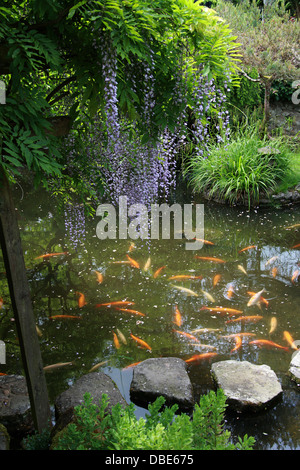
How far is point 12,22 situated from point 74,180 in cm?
134

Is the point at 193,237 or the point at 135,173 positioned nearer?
the point at 135,173

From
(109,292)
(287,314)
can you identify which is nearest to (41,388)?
(109,292)

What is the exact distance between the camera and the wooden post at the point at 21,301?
7.53 ft

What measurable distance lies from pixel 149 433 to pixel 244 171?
612 centimetres

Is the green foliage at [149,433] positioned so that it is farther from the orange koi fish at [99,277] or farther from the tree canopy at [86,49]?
the orange koi fish at [99,277]

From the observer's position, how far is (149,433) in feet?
5.81

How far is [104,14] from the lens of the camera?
2.00 m

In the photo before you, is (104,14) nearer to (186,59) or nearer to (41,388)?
(186,59)

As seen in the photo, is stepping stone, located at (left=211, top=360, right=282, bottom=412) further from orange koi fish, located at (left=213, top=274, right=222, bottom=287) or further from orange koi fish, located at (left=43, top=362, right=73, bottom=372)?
orange koi fish, located at (left=213, top=274, right=222, bottom=287)

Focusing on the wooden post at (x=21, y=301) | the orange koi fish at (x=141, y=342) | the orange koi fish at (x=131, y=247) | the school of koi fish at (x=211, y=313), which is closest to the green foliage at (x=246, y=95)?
the orange koi fish at (x=131, y=247)

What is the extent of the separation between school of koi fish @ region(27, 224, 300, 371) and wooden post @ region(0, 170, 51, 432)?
3.18 feet

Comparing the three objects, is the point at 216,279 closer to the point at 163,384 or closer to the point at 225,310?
the point at 225,310

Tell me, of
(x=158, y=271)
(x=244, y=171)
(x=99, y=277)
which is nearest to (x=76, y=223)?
(x=99, y=277)

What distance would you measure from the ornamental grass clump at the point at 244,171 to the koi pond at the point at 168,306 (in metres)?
1.01
